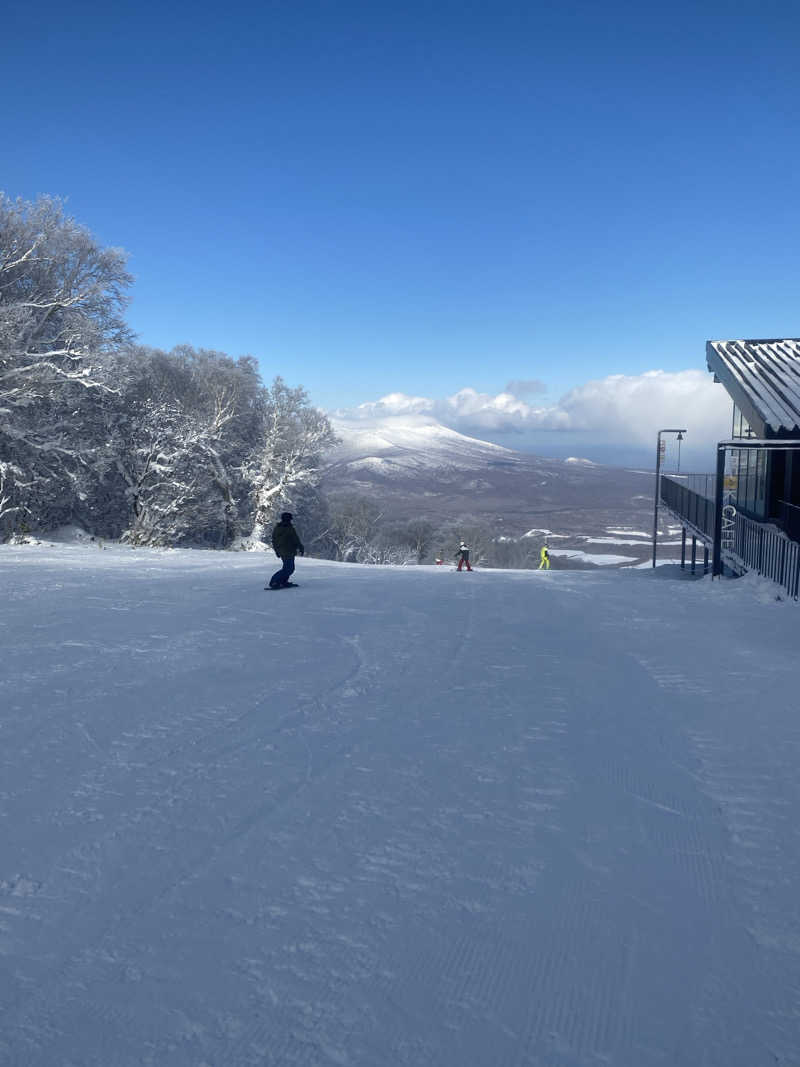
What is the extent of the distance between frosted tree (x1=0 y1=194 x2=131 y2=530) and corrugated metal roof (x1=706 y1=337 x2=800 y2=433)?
1688 centimetres

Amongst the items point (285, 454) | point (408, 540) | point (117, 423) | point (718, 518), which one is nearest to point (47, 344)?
point (117, 423)

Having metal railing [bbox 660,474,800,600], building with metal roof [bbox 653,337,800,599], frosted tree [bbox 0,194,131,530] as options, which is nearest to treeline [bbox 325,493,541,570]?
frosted tree [bbox 0,194,131,530]

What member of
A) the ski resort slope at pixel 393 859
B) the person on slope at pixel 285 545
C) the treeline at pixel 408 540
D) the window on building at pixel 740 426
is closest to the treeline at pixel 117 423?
the treeline at pixel 408 540

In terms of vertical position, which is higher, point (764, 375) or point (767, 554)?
point (764, 375)

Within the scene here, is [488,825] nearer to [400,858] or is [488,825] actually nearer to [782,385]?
[400,858]

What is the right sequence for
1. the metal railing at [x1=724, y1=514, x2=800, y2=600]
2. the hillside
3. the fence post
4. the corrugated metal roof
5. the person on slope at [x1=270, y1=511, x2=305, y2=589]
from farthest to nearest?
the hillside < the corrugated metal roof < the fence post < the person on slope at [x1=270, y1=511, x2=305, y2=589] < the metal railing at [x1=724, y1=514, x2=800, y2=600]

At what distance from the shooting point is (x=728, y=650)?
321 inches

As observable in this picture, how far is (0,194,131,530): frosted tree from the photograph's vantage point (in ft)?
65.7

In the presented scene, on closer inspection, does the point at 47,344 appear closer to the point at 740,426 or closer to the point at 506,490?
the point at 740,426

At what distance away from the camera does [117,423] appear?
2736 centimetres

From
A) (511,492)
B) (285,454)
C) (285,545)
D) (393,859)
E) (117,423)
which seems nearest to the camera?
(393,859)

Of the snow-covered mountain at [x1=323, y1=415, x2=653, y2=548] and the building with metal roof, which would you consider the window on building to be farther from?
the snow-covered mountain at [x1=323, y1=415, x2=653, y2=548]

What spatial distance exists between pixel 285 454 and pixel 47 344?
47.5 ft

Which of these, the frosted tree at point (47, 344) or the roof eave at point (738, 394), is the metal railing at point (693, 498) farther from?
the frosted tree at point (47, 344)
